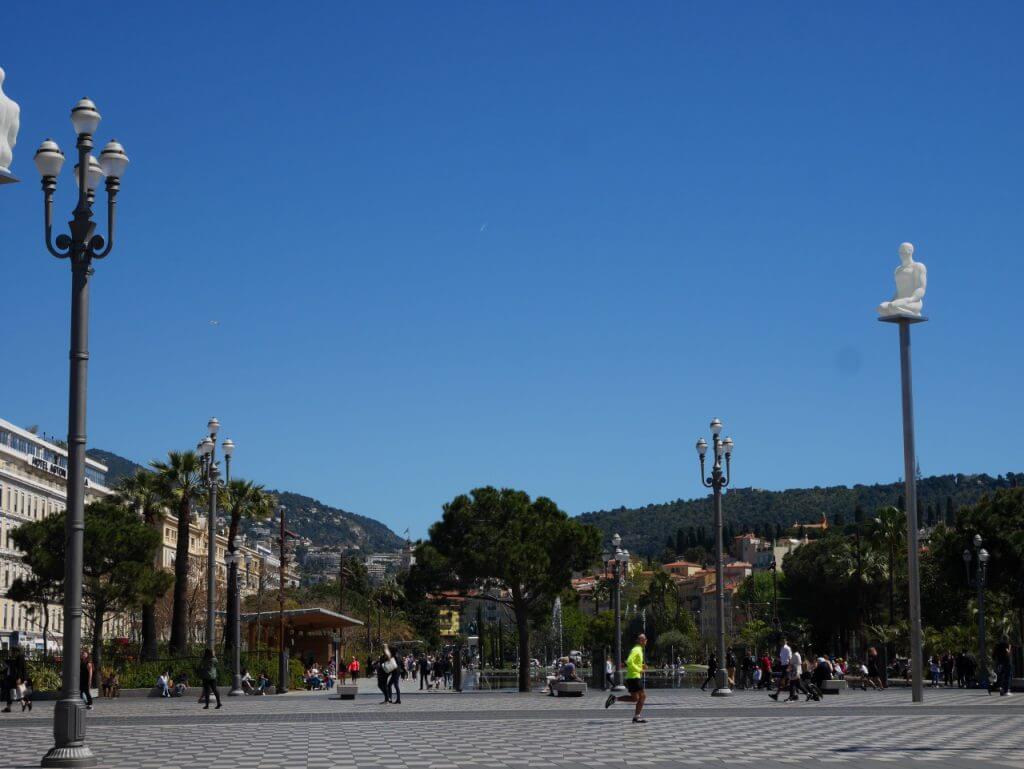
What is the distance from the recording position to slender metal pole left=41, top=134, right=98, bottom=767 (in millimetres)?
14672

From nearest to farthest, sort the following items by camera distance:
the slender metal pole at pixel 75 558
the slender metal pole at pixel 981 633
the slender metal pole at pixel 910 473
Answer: the slender metal pole at pixel 75 558
the slender metal pole at pixel 910 473
the slender metal pole at pixel 981 633

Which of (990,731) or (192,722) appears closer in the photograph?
(990,731)

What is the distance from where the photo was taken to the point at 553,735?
20.5 m

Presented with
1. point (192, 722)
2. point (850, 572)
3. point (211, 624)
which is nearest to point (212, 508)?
point (211, 624)

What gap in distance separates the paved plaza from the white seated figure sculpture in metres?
7.48

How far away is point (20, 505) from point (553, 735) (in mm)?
76693

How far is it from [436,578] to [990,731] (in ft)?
92.4

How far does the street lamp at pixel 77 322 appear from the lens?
14.8m

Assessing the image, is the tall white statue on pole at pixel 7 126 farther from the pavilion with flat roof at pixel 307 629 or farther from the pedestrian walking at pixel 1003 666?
the pavilion with flat roof at pixel 307 629

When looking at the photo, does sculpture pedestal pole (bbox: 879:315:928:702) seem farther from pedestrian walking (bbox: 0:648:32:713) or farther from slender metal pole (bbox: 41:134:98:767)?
pedestrian walking (bbox: 0:648:32:713)

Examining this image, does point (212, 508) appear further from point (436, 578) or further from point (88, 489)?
point (88, 489)

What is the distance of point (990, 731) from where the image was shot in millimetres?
19828

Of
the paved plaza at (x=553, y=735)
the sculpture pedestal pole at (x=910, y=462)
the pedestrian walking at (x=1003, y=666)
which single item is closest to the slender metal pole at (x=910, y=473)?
the sculpture pedestal pole at (x=910, y=462)

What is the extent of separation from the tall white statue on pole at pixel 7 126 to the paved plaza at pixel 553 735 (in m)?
7.62
